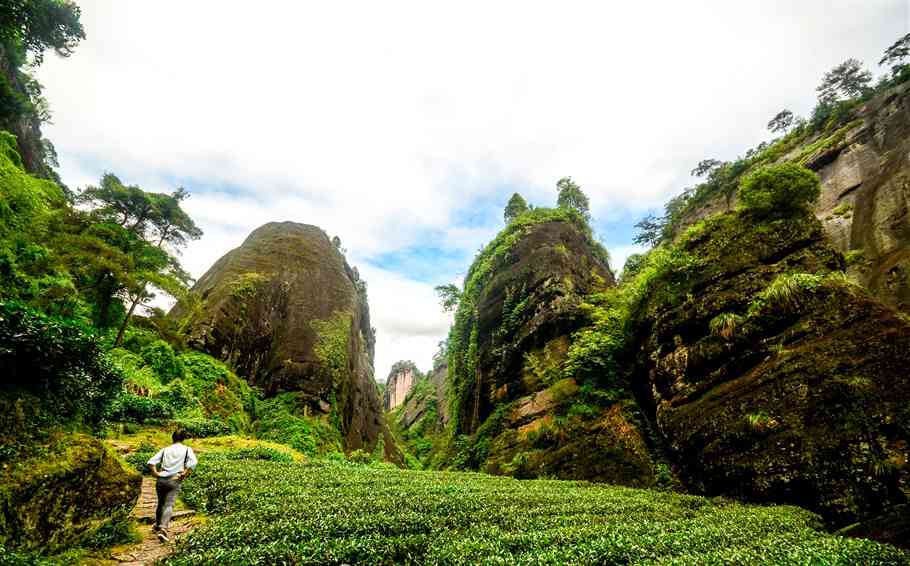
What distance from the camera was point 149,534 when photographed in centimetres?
577

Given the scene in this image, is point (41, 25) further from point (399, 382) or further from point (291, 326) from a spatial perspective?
point (399, 382)

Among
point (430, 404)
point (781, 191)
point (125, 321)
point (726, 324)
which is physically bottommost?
point (430, 404)

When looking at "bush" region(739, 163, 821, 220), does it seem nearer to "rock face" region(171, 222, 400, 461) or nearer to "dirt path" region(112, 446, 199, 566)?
"dirt path" region(112, 446, 199, 566)

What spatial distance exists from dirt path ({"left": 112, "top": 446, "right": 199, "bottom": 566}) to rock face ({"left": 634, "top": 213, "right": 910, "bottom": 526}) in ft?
38.7

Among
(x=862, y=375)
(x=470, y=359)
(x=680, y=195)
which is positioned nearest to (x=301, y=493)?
(x=862, y=375)

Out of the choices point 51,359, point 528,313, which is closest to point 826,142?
point 528,313

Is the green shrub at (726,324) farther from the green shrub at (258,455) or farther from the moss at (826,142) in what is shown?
the moss at (826,142)

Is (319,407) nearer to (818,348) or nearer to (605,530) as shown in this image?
(605,530)

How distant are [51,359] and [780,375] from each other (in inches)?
604

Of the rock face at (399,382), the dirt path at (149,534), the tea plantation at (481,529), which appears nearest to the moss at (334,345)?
the tea plantation at (481,529)

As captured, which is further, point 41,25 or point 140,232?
point 140,232

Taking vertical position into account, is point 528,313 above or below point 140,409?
above

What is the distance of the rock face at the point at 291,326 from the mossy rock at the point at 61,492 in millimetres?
18315

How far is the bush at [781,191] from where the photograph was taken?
1205cm
